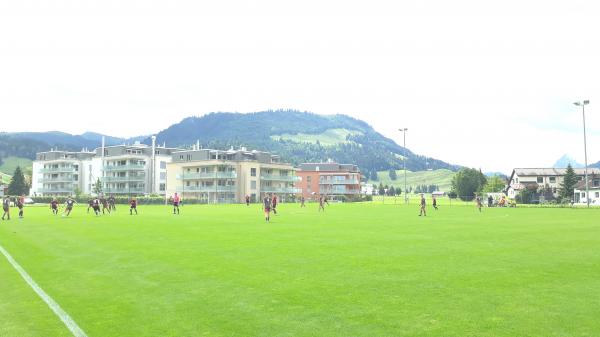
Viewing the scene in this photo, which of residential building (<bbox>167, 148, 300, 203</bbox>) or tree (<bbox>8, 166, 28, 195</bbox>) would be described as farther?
tree (<bbox>8, 166, 28, 195</bbox>)

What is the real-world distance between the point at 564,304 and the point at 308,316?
462 centimetres

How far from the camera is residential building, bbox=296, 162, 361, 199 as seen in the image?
159 meters

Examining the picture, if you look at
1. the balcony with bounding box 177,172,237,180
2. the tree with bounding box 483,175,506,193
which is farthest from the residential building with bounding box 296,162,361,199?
the balcony with bounding box 177,172,237,180

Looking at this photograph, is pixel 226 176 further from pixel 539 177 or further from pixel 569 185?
pixel 539 177

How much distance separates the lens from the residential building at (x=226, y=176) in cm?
11219

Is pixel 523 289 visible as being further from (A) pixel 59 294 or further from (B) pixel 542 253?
(A) pixel 59 294

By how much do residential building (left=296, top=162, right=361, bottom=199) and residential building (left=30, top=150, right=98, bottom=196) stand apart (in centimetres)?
6460

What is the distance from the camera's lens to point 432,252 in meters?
16.5

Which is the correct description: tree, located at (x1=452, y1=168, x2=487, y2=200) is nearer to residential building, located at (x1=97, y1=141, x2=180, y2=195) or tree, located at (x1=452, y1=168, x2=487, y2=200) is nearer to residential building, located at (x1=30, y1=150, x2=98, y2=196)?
residential building, located at (x1=97, y1=141, x2=180, y2=195)

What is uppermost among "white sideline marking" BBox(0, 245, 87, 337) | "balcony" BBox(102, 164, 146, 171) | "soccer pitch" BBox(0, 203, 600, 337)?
"balcony" BBox(102, 164, 146, 171)

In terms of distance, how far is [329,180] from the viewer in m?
162

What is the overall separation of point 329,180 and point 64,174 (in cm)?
7968

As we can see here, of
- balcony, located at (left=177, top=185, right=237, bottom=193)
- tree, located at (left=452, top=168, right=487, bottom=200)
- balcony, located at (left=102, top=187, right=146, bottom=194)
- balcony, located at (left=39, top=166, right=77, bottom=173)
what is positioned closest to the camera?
balcony, located at (left=177, top=185, right=237, bottom=193)

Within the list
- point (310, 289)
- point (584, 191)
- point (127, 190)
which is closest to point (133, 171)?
point (127, 190)
